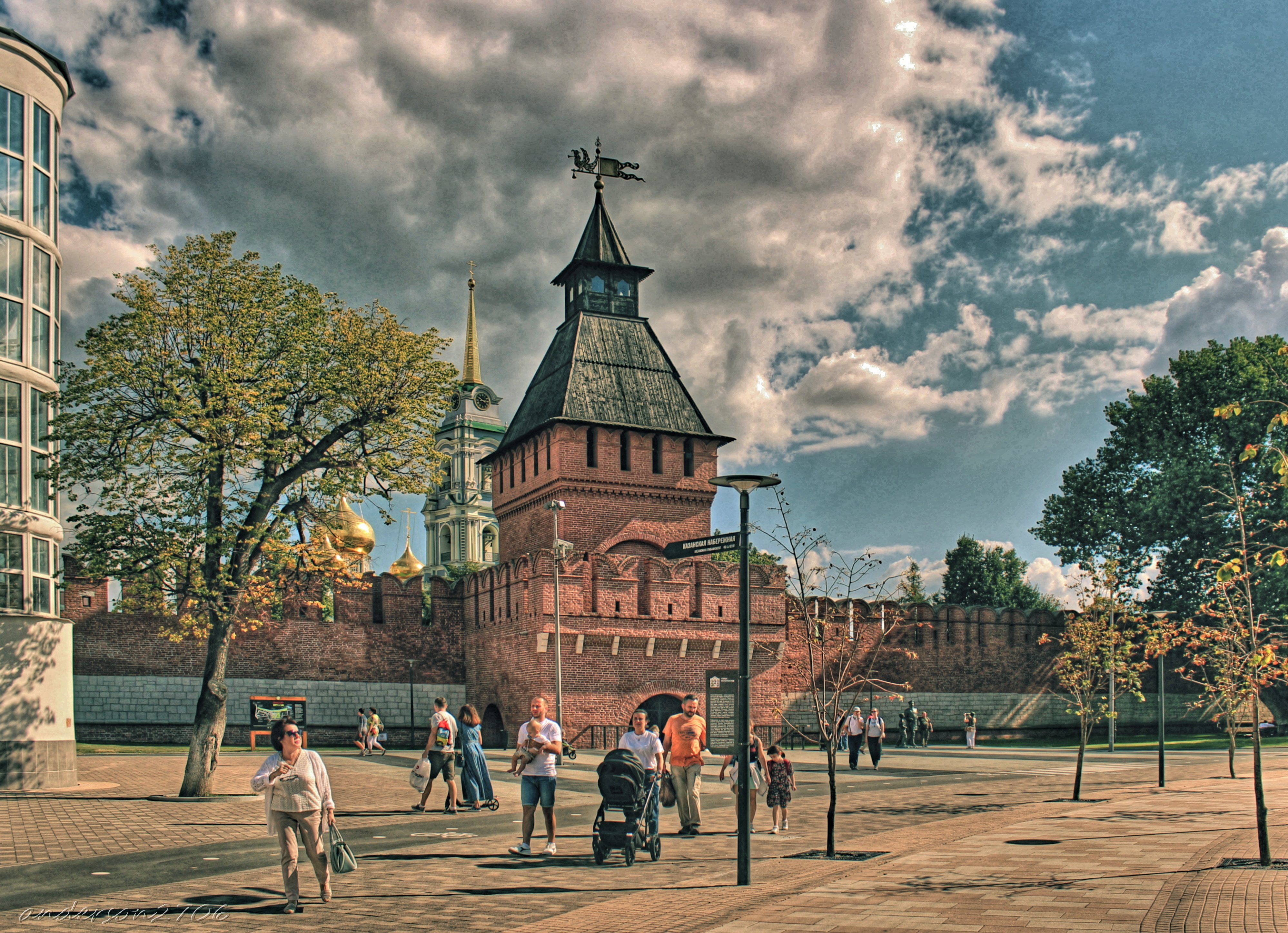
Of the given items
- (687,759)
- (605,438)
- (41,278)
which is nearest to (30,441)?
(41,278)

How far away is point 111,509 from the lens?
19.3 m

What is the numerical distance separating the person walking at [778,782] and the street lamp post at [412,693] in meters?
22.9

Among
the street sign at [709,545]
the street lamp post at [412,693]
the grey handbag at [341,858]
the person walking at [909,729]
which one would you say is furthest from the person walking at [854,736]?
the grey handbag at [341,858]

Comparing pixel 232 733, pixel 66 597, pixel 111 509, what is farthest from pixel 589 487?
pixel 111 509

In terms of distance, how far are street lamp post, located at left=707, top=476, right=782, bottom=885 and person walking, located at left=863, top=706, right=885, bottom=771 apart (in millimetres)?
15874

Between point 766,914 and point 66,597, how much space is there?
29.0m

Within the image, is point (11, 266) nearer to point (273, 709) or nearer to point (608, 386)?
point (273, 709)

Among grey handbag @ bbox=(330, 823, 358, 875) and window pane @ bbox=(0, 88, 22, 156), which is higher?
window pane @ bbox=(0, 88, 22, 156)

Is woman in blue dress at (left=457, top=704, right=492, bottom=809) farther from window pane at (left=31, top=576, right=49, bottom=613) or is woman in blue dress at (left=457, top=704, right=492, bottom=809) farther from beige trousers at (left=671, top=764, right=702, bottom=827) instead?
window pane at (left=31, top=576, right=49, bottom=613)

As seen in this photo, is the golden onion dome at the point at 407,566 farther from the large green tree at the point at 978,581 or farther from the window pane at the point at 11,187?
the window pane at the point at 11,187

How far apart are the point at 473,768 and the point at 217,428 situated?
736 centimetres

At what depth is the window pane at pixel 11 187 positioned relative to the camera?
70.3ft

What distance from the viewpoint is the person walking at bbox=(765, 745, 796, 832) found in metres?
14.6

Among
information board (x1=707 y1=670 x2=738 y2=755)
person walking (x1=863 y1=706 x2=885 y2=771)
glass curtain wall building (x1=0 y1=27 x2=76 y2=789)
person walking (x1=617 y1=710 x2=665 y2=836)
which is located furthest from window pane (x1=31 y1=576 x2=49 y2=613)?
person walking (x1=863 y1=706 x2=885 y2=771)
